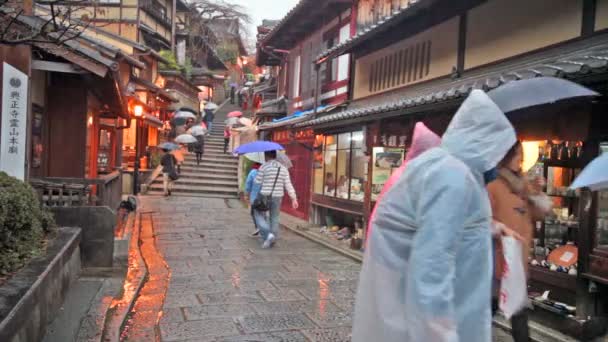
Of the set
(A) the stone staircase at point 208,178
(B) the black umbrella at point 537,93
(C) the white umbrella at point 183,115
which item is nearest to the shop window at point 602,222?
(B) the black umbrella at point 537,93

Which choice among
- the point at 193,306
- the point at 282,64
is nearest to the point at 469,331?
the point at 193,306

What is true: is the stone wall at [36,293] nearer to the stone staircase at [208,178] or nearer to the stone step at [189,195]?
the stone step at [189,195]

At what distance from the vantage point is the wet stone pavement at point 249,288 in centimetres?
578

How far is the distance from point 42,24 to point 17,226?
3119 mm

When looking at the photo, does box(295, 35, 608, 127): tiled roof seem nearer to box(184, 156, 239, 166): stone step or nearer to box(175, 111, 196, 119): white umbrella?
box(184, 156, 239, 166): stone step

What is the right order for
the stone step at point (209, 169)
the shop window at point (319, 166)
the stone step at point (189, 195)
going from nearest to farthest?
1. the shop window at point (319, 166)
2. the stone step at point (189, 195)
3. the stone step at point (209, 169)

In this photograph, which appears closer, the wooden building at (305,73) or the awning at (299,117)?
the awning at (299,117)

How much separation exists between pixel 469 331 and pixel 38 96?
10.6 metres

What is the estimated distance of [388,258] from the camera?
8.05 feet

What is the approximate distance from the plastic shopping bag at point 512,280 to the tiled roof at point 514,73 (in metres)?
2.40

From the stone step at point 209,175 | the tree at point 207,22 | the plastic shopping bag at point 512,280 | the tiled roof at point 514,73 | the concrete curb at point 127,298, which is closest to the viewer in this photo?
the plastic shopping bag at point 512,280

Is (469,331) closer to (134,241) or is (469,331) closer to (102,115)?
(134,241)

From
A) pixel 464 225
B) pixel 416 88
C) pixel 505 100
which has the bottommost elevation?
pixel 464 225

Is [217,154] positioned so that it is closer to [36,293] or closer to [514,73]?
[514,73]
